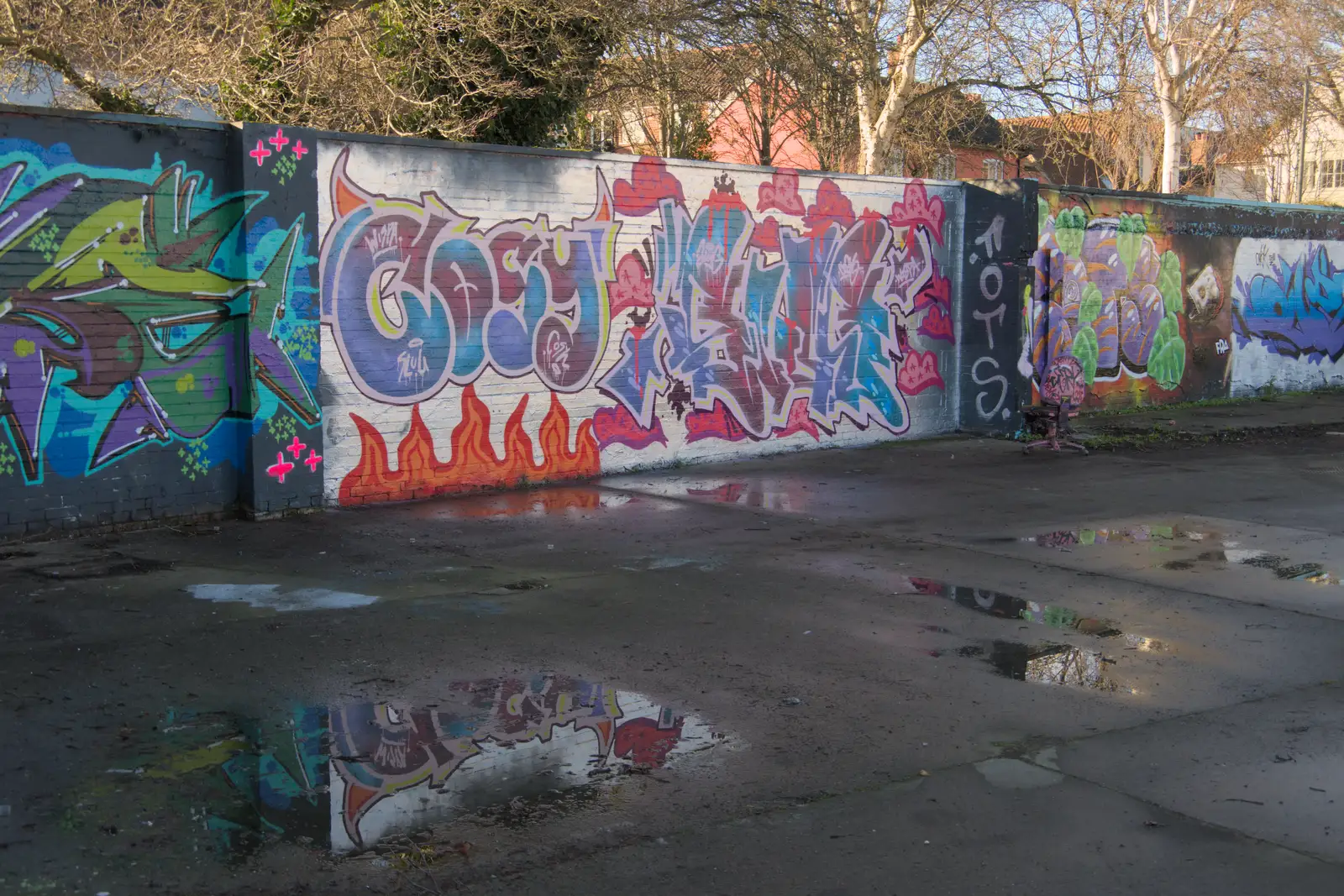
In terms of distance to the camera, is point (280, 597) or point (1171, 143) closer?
point (280, 597)

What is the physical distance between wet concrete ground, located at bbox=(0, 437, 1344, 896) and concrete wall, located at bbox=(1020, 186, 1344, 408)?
678cm

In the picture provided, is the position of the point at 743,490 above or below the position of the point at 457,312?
below

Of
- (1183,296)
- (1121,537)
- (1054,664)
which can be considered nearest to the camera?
(1054,664)

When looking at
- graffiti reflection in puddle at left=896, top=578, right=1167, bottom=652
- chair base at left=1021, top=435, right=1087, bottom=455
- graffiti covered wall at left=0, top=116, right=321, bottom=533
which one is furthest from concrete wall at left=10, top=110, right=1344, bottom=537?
graffiti reflection in puddle at left=896, top=578, right=1167, bottom=652

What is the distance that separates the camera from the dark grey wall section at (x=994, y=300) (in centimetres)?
1397

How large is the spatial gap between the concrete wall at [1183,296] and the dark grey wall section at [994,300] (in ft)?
1.03

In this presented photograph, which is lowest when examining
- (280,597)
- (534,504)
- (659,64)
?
(280,597)

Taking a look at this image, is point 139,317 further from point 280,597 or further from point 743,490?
point 743,490

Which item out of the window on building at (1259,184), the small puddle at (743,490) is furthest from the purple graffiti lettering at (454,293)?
the window on building at (1259,184)

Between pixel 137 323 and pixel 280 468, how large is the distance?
148cm

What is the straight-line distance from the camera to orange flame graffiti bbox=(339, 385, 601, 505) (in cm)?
1008

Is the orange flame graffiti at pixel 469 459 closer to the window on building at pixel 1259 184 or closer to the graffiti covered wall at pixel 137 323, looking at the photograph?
the graffiti covered wall at pixel 137 323

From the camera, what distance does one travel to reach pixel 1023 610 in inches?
282

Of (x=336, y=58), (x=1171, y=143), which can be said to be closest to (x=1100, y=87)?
(x=1171, y=143)
